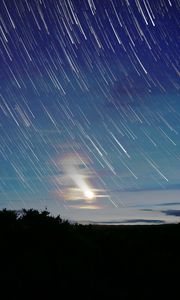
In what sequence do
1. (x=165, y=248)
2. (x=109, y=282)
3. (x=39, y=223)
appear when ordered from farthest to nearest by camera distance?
(x=165, y=248) < (x=39, y=223) < (x=109, y=282)

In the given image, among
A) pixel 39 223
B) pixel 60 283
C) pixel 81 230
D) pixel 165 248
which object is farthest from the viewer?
pixel 81 230

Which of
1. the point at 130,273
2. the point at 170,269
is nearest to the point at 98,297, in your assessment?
the point at 130,273

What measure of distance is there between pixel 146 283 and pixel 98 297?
3.14 metres

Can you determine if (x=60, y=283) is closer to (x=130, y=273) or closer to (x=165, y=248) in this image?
(x=130, y=273)

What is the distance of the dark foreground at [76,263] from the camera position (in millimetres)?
13922

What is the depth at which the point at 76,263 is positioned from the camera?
17.8m

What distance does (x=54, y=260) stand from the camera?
18.3m

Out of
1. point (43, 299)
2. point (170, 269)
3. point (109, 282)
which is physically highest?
point (170, 269)

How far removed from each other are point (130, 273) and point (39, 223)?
5792 mm

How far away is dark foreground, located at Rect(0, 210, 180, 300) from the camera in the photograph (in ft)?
45.7

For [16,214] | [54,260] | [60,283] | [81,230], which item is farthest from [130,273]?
[81,230]

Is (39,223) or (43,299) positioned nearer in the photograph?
(43,299)

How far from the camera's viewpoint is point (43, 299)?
12.5m

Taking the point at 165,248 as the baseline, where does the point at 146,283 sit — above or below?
below
